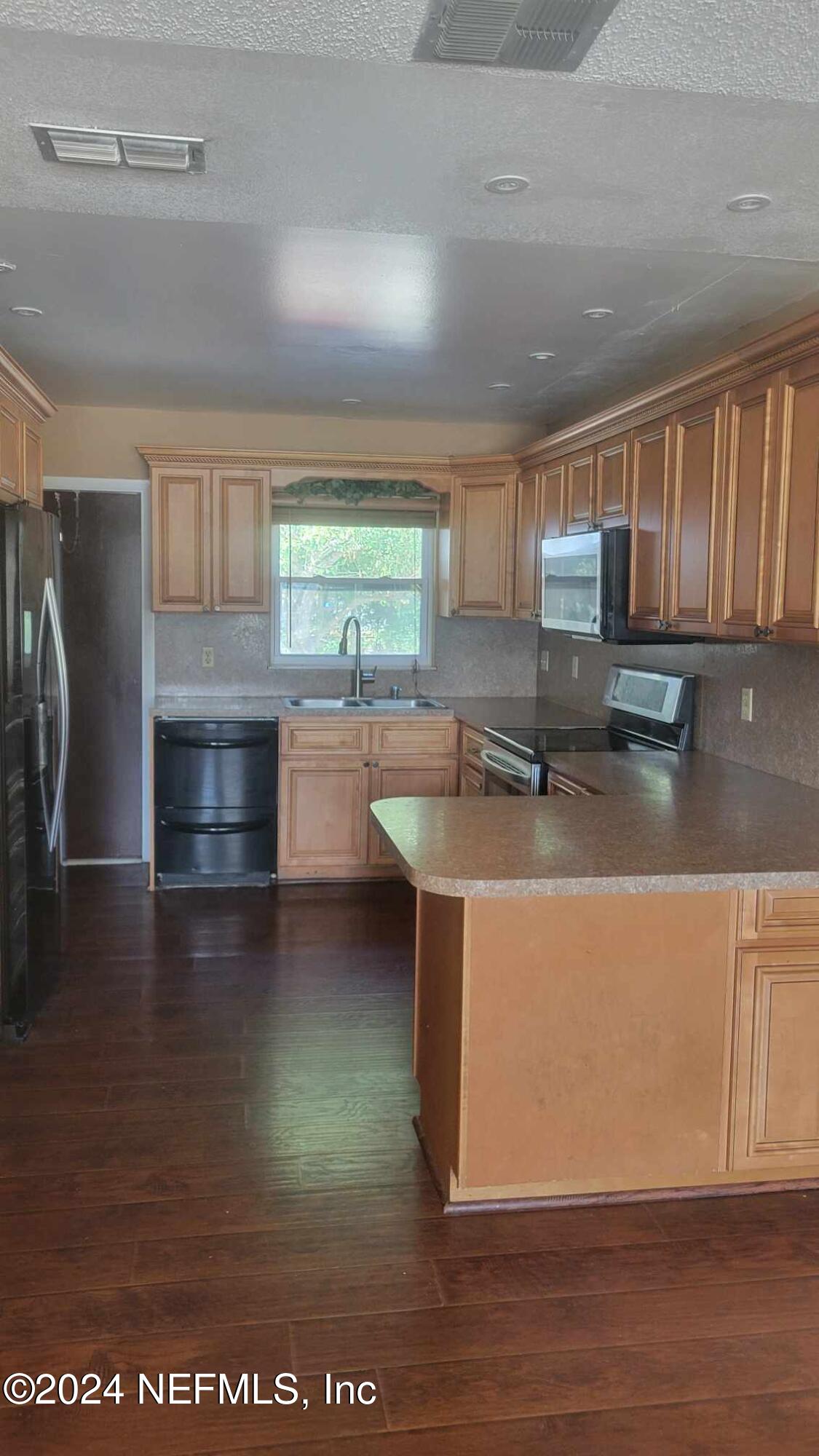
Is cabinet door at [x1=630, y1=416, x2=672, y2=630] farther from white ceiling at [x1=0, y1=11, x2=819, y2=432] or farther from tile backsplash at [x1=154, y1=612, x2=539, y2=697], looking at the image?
tile backsplash at [x1=154, y1=612, x2=539, y2=697]

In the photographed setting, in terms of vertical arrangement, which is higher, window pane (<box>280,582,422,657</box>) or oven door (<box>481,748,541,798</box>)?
window pane (<box>280,582,422,657</box>)

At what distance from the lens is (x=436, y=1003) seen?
2.74 m

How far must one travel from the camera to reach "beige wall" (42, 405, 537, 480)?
561 cm

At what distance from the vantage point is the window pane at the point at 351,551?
592cm

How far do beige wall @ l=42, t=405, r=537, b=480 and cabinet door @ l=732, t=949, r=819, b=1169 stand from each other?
4.01 metres

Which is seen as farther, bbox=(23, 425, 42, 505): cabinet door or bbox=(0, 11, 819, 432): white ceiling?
bbox=(23, 425, 42, 505): cabinet door

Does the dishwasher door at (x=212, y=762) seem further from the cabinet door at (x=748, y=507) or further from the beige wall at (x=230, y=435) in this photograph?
the cabinet door at (x=748, y=507)

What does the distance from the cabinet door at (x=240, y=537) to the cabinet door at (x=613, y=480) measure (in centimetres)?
189

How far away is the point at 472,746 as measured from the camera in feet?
16.9

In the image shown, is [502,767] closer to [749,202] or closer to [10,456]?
[10,456]

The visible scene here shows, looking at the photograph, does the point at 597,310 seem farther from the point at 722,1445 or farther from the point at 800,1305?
the point at 722,1445

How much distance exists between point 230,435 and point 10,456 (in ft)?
7.04

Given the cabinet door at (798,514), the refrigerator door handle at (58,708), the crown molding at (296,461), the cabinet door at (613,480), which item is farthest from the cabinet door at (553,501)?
the refrigerator door handle at (58,708)

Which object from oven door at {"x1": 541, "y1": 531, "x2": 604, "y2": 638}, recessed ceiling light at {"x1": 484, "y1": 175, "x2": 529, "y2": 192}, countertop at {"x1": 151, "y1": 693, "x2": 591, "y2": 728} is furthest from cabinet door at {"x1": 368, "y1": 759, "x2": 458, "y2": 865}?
recessed ceiling light at {"x1": 484, "y1": 175, "x2": 529, "y2": 192}
